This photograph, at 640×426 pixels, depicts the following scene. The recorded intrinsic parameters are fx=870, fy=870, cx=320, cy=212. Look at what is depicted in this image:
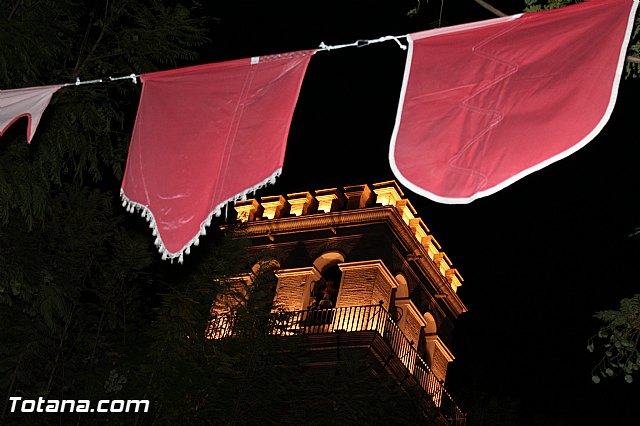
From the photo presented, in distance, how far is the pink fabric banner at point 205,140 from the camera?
630 cm

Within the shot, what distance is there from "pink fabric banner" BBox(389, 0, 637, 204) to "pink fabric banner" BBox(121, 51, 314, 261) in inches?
39.2

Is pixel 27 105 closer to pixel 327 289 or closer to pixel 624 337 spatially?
pixel 624 337

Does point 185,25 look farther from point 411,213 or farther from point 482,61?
point 411,213

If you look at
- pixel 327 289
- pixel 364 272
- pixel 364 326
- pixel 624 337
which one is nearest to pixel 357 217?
pixel 364 272

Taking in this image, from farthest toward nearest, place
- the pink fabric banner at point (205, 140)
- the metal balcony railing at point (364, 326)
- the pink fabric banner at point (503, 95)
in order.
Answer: the metal balcony railing at point (364, 326) < the pink fabric banner at point (205, 140) < the pink fabric banner at point (503, 95)

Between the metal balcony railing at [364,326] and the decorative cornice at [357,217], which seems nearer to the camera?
the metal balcony railing at [364,326]

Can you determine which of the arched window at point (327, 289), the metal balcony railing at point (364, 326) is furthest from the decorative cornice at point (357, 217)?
the metal balcony railing at point (364, 326)

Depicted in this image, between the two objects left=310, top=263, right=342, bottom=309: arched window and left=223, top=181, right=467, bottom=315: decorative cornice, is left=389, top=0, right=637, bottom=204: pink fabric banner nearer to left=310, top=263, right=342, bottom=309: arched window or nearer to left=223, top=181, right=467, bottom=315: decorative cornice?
left=310, top=263, right=342, bottom=309: arched window

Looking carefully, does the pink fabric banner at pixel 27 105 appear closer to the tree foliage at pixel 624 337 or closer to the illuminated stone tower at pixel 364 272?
the tree foliage at pixel 624 337

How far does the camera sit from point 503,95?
5.76 meters

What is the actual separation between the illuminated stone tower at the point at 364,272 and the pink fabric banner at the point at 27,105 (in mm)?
14742

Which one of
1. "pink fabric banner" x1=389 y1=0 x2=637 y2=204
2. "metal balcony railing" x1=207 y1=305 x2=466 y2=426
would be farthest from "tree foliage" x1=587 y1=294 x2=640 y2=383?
"metal balcony railing" x1=207 y1=305 x2=466 y2=426

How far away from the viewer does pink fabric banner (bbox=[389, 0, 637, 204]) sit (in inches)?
214

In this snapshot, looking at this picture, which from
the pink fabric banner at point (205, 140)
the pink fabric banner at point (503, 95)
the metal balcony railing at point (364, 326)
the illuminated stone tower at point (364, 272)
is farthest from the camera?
the illuminated stone tower at point (364, 272)
